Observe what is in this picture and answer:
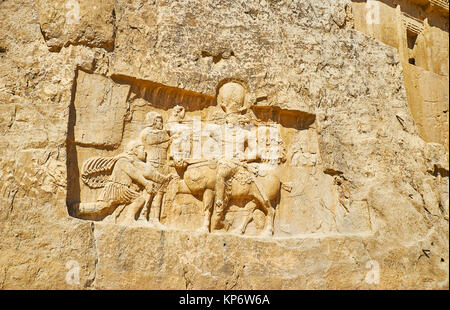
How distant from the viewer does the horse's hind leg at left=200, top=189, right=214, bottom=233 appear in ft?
19.9

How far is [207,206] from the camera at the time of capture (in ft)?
20.1

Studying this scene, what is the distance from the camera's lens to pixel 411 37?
8633 mm

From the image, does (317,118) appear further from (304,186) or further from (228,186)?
(228,186)

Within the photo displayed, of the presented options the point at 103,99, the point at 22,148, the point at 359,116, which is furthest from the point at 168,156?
the point at 359,116

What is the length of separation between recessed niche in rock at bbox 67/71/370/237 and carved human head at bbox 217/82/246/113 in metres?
0.01

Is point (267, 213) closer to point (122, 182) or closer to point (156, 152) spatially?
point (156, 152)

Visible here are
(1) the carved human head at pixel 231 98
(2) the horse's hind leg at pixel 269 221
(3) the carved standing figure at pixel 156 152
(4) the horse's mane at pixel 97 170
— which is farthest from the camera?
(1) the carved human head at pixel 231 98

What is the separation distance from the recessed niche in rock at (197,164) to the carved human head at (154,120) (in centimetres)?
1

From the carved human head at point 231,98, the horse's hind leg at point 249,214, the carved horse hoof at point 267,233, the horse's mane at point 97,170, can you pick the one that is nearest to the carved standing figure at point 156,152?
the horse's mane at point 97,170

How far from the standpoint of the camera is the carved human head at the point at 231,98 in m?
6.48

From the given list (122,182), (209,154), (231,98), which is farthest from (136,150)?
(231,98)

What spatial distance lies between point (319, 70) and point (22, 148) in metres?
3.73

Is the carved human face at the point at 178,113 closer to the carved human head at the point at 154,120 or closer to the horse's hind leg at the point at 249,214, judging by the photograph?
the carved human head at the point at 154,120

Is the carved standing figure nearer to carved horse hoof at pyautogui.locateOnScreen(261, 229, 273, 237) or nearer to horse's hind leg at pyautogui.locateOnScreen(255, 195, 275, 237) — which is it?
horse's hind leg at pyautogui.locateOnScreen(255, 195, 275, 237)
